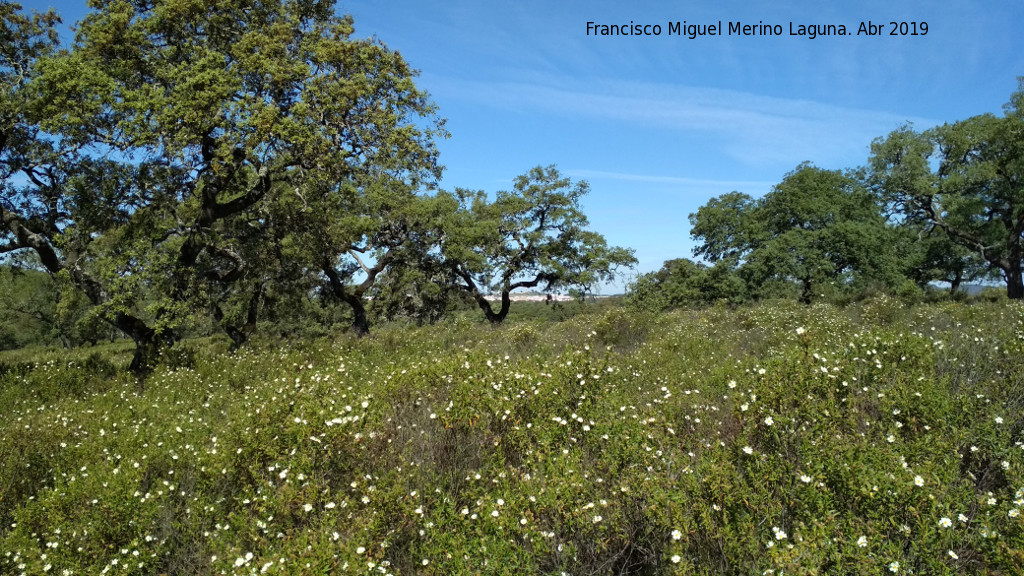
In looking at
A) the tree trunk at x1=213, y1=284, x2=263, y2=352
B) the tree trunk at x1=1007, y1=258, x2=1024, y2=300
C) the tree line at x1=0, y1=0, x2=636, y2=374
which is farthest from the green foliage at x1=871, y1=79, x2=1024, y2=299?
the tree trunk at x1=213, y1=284, x2=263, y2=352

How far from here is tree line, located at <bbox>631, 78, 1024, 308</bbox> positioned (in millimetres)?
24123

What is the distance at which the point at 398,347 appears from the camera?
12.0 m

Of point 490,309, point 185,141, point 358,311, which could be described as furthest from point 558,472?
point 490,309

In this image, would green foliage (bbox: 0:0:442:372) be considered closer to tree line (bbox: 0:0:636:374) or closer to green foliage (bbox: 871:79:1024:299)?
tree line (bbox: 0:0:636:374)

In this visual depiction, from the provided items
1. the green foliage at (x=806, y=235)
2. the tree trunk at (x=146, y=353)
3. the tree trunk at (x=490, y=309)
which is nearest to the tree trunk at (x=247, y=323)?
the tree trunk at (x=146, y=353)

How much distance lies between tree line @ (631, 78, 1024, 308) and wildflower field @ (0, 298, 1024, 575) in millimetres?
20513

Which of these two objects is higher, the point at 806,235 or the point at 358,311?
the point at 806,235

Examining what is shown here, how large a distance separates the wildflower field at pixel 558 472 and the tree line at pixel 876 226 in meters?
20.5

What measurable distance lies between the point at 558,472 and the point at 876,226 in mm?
30983

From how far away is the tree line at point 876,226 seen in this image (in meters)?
24.1

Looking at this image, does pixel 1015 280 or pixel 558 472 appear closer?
pixel 558 472

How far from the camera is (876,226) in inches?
1094

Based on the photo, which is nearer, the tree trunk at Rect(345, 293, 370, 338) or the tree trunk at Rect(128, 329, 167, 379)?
the tree trunk at Rect(128, 329, 167, 379)

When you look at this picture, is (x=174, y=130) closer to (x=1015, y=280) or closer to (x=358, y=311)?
(x=358, y=311)
